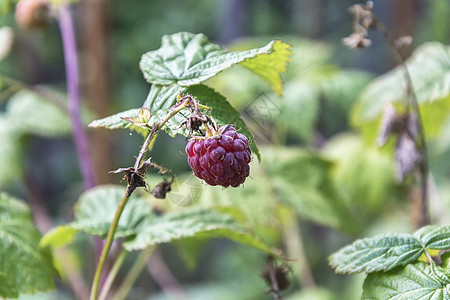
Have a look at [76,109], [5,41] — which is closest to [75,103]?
[76,109]

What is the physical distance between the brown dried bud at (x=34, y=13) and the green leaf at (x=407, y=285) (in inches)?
32.7

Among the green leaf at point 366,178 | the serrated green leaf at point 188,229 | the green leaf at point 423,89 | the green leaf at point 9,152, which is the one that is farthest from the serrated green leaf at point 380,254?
the green leaf at point 9,152

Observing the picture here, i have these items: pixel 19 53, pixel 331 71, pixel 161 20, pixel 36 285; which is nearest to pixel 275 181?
pixel 331 71

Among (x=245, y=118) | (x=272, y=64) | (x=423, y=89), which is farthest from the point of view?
(x=245, y=118)

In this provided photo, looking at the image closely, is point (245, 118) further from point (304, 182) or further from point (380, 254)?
point (380, 254)

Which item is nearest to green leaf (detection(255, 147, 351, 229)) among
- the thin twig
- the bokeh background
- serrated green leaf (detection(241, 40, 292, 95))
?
the bokeh background

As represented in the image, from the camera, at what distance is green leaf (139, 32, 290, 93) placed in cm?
49

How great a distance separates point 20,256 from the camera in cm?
61

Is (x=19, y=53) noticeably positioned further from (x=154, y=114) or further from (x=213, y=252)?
(x=154, y=114)

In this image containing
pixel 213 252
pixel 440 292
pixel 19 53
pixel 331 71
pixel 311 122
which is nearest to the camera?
pixel 440 292

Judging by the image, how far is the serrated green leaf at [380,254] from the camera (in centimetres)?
49

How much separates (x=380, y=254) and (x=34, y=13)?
84 cm

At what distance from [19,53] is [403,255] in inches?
124

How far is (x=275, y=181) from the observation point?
101 cm
